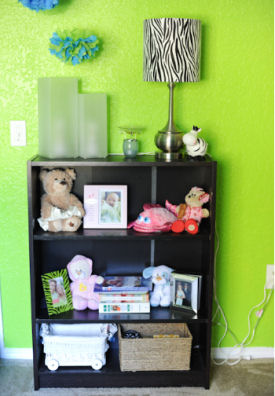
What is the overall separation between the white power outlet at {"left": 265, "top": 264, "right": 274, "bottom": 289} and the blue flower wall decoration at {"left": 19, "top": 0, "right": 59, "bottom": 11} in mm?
1572

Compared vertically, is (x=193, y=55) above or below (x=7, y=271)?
above

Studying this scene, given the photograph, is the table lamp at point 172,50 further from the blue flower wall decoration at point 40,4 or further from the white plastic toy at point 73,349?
the white plastic toy at point 73,349

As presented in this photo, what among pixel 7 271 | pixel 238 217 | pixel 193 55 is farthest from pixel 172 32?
pixel 7 271

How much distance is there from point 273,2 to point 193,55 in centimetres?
50

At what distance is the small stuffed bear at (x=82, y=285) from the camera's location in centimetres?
239

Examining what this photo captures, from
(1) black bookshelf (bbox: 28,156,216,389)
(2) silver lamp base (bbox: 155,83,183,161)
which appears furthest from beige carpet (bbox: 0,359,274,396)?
(2) silver lamp base (bbox: 155,83,183,161)

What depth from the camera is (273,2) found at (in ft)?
7.71

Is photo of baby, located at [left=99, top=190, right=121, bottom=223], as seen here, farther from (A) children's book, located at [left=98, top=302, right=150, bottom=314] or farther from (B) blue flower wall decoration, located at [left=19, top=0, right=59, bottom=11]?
(B) blue flower wall decoration, located at [left=19, top=0, right=59, bottom=11]

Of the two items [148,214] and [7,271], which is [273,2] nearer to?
[148,214]

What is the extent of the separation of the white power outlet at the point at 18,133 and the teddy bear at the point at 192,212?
2.53 ft

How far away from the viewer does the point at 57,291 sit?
2.37 meters

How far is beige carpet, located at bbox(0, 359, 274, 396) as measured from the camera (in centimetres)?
236

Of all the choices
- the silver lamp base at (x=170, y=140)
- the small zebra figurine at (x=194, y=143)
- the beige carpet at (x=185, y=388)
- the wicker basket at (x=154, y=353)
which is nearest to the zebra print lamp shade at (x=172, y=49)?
the silver lamp base at (x=170, y=140)

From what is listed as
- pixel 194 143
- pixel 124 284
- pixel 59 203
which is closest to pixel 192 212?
pixel 194 143
